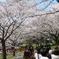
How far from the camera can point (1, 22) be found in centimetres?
1698

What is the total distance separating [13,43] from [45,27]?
22.2 feet

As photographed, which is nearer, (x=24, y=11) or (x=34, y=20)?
(x=24, y=11)

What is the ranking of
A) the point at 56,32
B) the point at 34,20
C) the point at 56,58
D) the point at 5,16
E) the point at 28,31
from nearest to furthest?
the point at 56,58
the point at 5,16
the point at 34,20
the point at 56,32
the point at 28,31

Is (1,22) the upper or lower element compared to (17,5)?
lower

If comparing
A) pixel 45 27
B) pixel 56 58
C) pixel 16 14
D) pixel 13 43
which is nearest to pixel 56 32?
pixel 45 27

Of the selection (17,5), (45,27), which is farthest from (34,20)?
(17,5)

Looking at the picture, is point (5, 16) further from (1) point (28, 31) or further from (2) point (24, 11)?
(1) point (28, 31)

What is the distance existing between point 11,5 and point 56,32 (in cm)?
1371

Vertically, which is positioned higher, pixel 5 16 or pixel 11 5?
pixel 11 5

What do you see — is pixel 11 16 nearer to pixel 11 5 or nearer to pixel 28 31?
pixel 11 5

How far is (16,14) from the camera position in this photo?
53.7ft

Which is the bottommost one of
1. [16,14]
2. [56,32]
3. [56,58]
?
[56,58]

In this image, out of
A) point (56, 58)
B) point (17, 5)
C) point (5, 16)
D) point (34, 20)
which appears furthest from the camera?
point (34, 20)

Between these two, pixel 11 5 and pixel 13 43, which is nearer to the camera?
pixel 11 5
